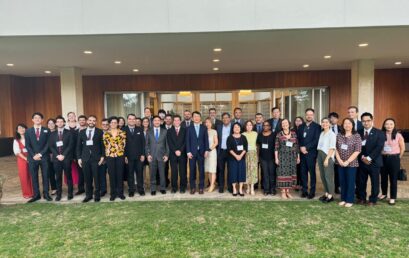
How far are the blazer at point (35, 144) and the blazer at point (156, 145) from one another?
72.3 inches

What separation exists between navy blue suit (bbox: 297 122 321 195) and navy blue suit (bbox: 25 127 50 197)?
15.5 ft

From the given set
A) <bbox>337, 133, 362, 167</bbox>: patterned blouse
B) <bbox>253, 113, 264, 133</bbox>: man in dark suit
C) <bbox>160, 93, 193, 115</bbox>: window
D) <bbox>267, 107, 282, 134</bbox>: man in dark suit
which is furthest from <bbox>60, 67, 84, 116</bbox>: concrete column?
<bbox>337, 133, 362, 167</bbox>: patterned blouse

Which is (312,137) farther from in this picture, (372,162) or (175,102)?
(175,102)

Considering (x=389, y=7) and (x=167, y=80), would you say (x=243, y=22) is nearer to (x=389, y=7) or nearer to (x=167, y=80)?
(x=389, y=7)

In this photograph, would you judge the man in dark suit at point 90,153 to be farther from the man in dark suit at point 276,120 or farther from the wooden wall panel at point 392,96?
the wooden wall panel at point 392,96

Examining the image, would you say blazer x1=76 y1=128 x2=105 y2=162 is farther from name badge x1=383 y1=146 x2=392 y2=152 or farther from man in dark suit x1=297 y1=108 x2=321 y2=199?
name badge x1=383 y1=146 x2=392 y2=152

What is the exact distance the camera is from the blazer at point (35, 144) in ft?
15.1

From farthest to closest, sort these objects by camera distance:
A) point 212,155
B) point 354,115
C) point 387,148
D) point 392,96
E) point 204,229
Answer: point 392,96 < point 212,155 < point 354,115 < point 387,148 < point 204,229

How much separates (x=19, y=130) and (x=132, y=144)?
2175 mm

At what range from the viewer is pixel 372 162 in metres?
4.07

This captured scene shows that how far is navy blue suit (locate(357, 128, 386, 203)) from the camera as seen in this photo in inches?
158

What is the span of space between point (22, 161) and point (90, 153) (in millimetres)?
1476

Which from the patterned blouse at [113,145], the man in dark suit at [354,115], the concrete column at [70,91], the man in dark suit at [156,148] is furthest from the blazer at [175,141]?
the concrete column at [70,91]

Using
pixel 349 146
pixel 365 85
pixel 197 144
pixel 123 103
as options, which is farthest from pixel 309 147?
pixel 123 103
